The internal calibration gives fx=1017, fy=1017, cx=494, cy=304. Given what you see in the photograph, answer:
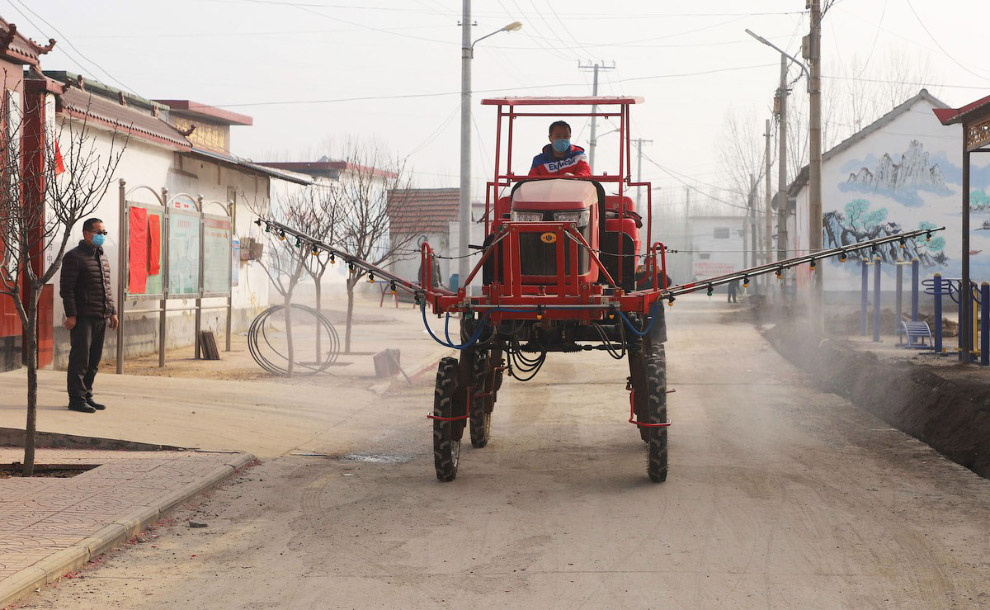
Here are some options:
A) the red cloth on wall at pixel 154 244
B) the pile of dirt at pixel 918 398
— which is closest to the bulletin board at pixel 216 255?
the red cloth on wall at pixel 154 244

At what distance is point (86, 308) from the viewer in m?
10.8

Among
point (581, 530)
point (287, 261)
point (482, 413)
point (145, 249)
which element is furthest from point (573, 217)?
point (287, 261)

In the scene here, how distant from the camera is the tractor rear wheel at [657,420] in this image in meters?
7.81

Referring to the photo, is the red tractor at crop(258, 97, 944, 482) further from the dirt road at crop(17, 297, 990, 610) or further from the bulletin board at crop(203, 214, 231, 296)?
the bulletin board at crop(203, 214, 231, 296)

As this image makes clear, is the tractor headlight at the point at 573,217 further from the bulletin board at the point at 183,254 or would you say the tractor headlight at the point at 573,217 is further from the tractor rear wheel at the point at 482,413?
the bulletin board at the point at 183,254

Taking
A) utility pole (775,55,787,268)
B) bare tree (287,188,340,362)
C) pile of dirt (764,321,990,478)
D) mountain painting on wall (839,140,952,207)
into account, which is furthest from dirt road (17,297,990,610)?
mountain painting on wall (839,140,952,207)

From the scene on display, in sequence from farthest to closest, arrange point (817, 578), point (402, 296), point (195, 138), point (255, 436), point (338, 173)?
point (402, 296), point (338, 173), point (195, 138), point (255, 436), point (817, 578)

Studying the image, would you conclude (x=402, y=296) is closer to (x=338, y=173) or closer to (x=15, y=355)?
(x=338, y=173)

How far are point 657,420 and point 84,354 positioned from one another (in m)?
6.21

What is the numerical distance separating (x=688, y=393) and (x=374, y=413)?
4.51 metres

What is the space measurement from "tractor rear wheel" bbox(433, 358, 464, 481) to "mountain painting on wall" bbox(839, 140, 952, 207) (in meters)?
31.1

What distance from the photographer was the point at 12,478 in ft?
25.3

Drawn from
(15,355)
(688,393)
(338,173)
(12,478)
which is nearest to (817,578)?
(12,478)

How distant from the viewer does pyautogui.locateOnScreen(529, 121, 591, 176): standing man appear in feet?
30.6
